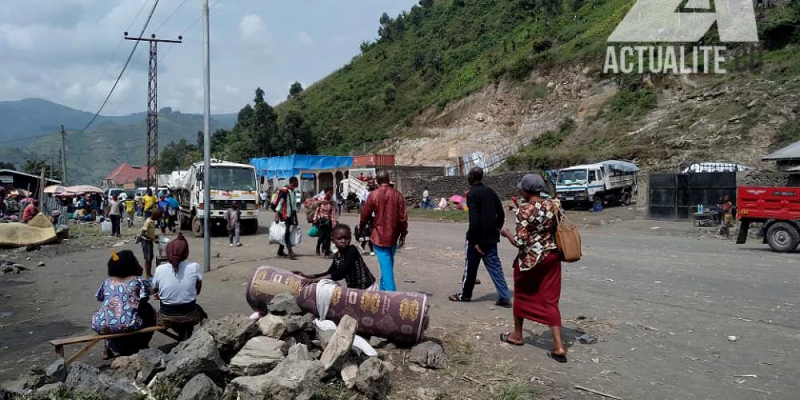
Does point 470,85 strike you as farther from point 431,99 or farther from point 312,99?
point 312,99

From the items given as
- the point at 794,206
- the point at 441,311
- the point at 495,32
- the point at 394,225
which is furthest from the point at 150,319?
the point at 495,32

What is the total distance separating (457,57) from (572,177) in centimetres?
4181

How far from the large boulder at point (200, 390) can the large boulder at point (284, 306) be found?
123 centimetres

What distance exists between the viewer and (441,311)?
715 cm

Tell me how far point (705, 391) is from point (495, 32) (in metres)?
66.9

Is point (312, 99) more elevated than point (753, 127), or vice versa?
point (312, 99)

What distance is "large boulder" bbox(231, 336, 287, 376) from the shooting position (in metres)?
4.50

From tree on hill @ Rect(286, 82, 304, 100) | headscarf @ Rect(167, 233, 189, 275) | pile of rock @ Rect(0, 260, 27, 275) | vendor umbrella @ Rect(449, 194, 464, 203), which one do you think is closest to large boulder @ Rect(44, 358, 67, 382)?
headscarf @ Rect(167, 233, 189, 275)

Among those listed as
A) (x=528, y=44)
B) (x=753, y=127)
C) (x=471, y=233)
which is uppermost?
(x=528, y=44)

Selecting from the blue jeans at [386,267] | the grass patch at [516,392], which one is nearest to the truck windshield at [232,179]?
the blue jeans at [386,267]

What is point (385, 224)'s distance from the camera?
6.80 m

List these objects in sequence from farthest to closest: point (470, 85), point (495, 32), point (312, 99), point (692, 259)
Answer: point (312, 99), point (495, 32), point (470, 85), point (692, 259)

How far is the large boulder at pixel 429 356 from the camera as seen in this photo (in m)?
5.07

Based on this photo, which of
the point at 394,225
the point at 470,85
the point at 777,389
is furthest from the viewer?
the point at 470,85
